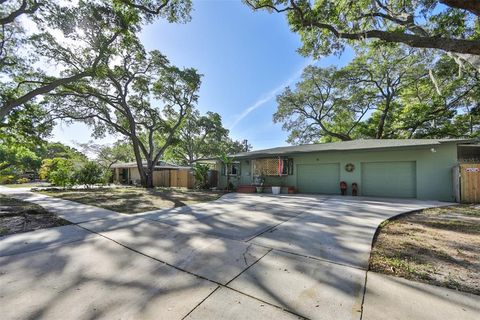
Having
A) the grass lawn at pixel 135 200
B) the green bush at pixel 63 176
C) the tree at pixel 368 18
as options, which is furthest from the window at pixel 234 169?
the green bush at pixel 63 176

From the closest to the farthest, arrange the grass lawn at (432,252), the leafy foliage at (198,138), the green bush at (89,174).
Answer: the grass lawn at (432,252)
the green bush at (89,174)
the leafy foliage at (198,138)

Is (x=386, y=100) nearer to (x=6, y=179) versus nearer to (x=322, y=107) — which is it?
(x=322, y=107)

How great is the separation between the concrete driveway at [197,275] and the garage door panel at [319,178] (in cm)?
710

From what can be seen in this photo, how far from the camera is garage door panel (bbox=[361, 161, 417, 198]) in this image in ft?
30.0

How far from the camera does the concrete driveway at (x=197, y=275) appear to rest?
1.80 metres

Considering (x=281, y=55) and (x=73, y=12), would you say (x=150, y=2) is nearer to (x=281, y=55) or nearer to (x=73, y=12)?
(x=73, y=12)

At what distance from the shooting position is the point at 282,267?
2578 mm

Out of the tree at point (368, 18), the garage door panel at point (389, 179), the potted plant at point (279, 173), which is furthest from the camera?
the potted plant at point (279, 173)

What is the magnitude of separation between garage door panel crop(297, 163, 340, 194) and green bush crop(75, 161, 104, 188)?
46.5 feet

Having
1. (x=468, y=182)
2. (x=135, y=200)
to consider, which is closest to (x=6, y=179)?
(x=135, y=200)

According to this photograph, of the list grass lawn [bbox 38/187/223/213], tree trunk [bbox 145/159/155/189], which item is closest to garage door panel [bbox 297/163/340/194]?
grass lawn [bbox 38/187/223/213]

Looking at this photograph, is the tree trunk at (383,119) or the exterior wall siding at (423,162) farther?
the tree trunk at (383,119)

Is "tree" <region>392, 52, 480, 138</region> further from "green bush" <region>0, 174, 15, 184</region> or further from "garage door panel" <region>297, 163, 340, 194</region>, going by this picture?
"green bush" <region>0, 174, 15, 184</region>

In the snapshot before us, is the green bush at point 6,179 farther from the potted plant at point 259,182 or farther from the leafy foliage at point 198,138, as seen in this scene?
the potted plant at point 259,182
